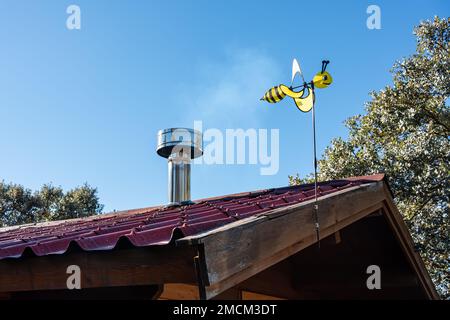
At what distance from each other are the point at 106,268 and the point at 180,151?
12.2 feet

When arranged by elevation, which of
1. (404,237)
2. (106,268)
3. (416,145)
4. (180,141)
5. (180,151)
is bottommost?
(106,268)

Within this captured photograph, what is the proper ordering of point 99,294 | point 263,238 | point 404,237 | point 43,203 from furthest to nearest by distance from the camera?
point 43,203 → point 404,237 → point 99,294 → point 263,238

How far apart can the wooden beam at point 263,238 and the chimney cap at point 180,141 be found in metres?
2.44

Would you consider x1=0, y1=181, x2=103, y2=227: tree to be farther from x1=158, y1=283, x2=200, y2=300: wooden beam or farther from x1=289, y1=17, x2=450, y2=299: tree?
x1=158, y1=283, x2=200, y2=300: wooden beam

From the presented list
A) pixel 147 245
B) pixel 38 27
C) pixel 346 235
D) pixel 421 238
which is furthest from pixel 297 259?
pixel 421 238

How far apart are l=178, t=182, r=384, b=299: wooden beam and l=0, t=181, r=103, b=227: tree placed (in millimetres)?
20219

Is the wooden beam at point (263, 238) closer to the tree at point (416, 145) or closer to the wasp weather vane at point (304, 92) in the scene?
the wasp weather vane at point (304, 92)

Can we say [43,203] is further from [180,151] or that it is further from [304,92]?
[304,92]

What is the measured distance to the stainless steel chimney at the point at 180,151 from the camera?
18.9ft

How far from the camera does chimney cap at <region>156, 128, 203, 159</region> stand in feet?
19.3

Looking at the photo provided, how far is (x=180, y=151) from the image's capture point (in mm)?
5961

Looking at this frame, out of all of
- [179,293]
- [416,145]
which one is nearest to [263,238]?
[179,293]

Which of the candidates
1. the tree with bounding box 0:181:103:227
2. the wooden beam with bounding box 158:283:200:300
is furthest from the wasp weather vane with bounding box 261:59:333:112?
the tree with bounding box 0:181:103:227

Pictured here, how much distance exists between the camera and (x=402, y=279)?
516 centimetres
